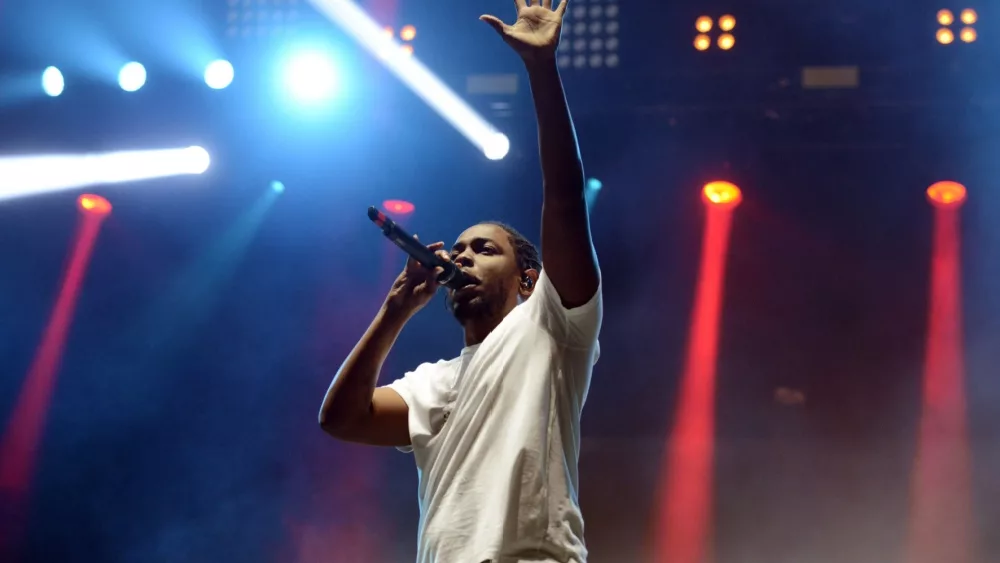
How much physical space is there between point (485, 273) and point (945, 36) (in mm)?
2497

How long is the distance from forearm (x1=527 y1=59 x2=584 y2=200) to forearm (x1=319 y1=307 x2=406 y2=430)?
50 centimetres

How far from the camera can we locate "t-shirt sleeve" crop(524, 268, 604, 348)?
1.44 meters

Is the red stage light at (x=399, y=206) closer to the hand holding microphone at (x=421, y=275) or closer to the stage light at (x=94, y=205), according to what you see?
the stage light at (x=94, y=205)

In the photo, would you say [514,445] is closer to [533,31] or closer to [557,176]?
[557,176]

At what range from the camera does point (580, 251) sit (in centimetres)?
141

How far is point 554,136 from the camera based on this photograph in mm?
1393

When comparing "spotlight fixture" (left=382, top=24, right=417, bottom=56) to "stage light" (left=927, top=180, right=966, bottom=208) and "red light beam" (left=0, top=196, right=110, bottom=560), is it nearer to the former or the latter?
"red light beam" (left=0, top=196, right=110, bottom=560)

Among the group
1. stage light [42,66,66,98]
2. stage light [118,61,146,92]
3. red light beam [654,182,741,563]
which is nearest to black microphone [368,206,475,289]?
red light beam [654,182,741,563]

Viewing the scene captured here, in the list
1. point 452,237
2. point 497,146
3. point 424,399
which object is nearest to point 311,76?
point 497,146

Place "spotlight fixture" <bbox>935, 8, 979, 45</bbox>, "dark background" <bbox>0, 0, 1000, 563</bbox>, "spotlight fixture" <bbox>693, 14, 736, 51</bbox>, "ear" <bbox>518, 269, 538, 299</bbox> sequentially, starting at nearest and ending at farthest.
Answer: "ear" <bbox>518, 269, 538, 299</bbox>, "spotlight fixture" <bbox>935, 8, 979, 45</bbox>, "spotlight fixture" <bbox>693, 14, 736, 51</bbox>, "dark background" <bbox>0, 0, 1000, 563</bbox>

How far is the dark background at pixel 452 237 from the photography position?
3.58 meters

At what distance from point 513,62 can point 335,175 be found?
1052 millimetres

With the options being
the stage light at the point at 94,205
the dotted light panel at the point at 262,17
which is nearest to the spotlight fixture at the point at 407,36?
the dotted light panel at the point at 262,17

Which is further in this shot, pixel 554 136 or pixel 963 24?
pixel 963 24
